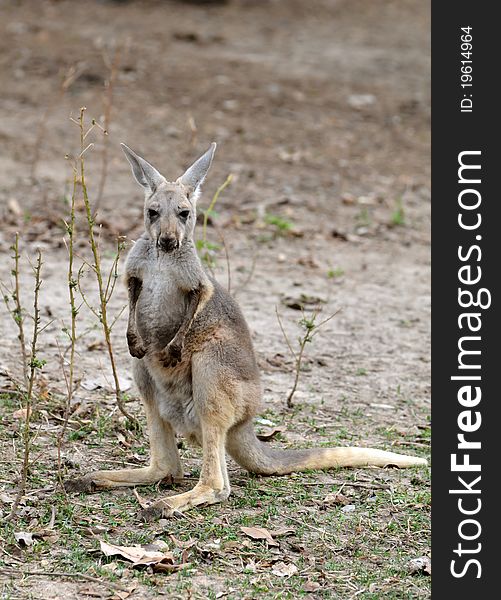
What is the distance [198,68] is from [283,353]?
7063 mm

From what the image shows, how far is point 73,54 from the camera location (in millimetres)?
12164

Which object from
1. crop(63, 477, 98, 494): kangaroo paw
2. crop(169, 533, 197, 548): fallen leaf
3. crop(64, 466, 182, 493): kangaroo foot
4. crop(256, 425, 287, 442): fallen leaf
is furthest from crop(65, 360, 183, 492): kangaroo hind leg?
crop(256, 425, 287, 442): fallen leaf

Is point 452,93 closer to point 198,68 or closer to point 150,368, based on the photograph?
point 150,368

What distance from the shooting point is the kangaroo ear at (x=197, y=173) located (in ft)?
14.3

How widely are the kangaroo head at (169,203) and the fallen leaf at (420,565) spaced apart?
4.80 feet

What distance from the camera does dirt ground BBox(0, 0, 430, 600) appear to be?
150 inches

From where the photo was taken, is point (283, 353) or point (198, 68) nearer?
point (283, 353)

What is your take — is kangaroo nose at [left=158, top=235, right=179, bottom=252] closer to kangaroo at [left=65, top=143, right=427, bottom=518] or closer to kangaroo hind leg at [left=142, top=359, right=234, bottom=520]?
kangaroo at [left=65, top=143, right=427, bottom=518]

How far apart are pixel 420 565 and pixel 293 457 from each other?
34.0 inches

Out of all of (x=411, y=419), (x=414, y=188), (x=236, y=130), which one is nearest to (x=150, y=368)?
(x=411, y=419)

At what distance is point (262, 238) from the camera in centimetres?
823

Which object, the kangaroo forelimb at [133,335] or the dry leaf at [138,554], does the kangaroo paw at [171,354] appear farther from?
the dry leaf at [138,554]

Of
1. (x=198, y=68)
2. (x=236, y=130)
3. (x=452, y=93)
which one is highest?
(x=198, y=68)

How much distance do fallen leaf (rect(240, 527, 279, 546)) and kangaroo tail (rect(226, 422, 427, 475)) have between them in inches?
19.5
